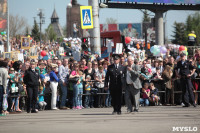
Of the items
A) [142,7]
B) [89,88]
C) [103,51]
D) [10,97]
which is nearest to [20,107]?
[10,97]

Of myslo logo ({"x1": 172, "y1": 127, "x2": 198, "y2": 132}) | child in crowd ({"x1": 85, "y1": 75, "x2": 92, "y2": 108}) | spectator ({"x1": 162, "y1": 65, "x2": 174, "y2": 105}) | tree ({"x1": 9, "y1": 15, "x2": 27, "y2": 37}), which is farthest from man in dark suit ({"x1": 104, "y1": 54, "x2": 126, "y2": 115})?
tree ({"x1": 9, "y1": 15, "x2": 27, "y2": 37})

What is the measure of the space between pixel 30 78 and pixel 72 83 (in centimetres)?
281

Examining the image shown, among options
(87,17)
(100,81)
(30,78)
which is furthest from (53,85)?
(87,17)

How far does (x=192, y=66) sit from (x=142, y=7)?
24902 millimetres

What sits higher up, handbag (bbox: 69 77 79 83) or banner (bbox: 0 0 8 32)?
banner (bbox: 0 0 8 32)

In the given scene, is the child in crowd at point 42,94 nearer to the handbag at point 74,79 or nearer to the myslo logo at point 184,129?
the handbag at point 74,79

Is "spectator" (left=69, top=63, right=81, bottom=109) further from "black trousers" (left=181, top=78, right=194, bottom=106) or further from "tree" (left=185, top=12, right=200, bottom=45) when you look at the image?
"tree" (left=185, top=12, right=200, bottom=45)

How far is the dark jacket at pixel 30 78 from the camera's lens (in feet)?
56.2

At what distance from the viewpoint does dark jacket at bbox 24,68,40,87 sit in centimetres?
1714

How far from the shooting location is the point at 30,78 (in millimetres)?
17125

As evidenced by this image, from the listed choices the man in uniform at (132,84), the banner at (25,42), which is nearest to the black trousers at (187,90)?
the man in uniform at (132,84)

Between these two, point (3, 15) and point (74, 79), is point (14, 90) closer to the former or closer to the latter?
point (74, 79)

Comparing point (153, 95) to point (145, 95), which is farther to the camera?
point (153, 95)

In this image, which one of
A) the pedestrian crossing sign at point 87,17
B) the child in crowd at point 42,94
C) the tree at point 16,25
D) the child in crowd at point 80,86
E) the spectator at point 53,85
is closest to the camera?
the child in crowd at point 42,94
